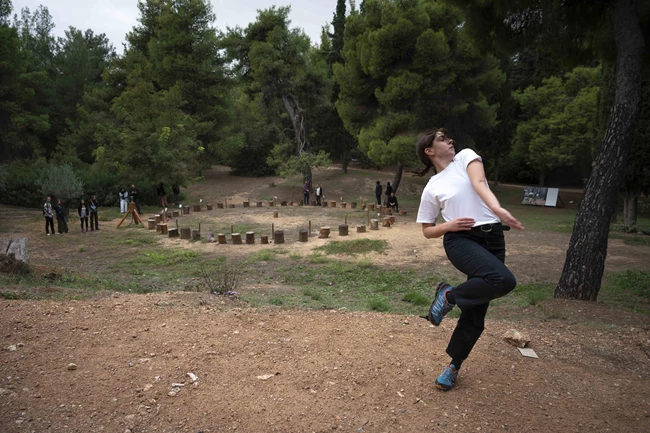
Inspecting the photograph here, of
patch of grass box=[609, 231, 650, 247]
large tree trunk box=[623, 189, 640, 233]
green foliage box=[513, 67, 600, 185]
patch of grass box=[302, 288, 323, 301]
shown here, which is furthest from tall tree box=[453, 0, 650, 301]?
green foliage box=[513, 67, 600, 185]

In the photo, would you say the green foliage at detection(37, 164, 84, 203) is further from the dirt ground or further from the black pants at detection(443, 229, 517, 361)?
the black pants at detection(443, 229, 517, 361)

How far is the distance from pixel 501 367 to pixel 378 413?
132 cm

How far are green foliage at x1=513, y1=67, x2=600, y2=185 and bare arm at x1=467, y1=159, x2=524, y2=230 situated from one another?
23.7m

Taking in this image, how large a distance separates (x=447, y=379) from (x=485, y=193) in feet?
4.64

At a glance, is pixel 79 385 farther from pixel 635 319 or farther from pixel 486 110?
pixel 486 110

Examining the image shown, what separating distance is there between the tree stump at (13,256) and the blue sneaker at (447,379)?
6.82m

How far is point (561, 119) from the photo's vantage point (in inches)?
980

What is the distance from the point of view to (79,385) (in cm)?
329

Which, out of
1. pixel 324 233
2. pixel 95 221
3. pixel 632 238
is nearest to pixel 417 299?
pixel 324 233

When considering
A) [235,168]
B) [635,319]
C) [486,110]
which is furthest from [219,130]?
[635,319]

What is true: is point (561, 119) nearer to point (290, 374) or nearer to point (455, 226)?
point (455, 226)

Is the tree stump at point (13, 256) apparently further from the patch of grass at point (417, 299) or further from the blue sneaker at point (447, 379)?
the blue sneaker at point (447, 379)

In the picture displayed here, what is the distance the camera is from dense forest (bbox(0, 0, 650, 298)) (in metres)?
9.25

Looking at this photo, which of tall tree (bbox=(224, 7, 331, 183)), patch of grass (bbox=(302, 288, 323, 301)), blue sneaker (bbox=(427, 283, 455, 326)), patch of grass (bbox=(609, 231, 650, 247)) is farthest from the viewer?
tall tree (bbox=(224, 7, 331, 183))
